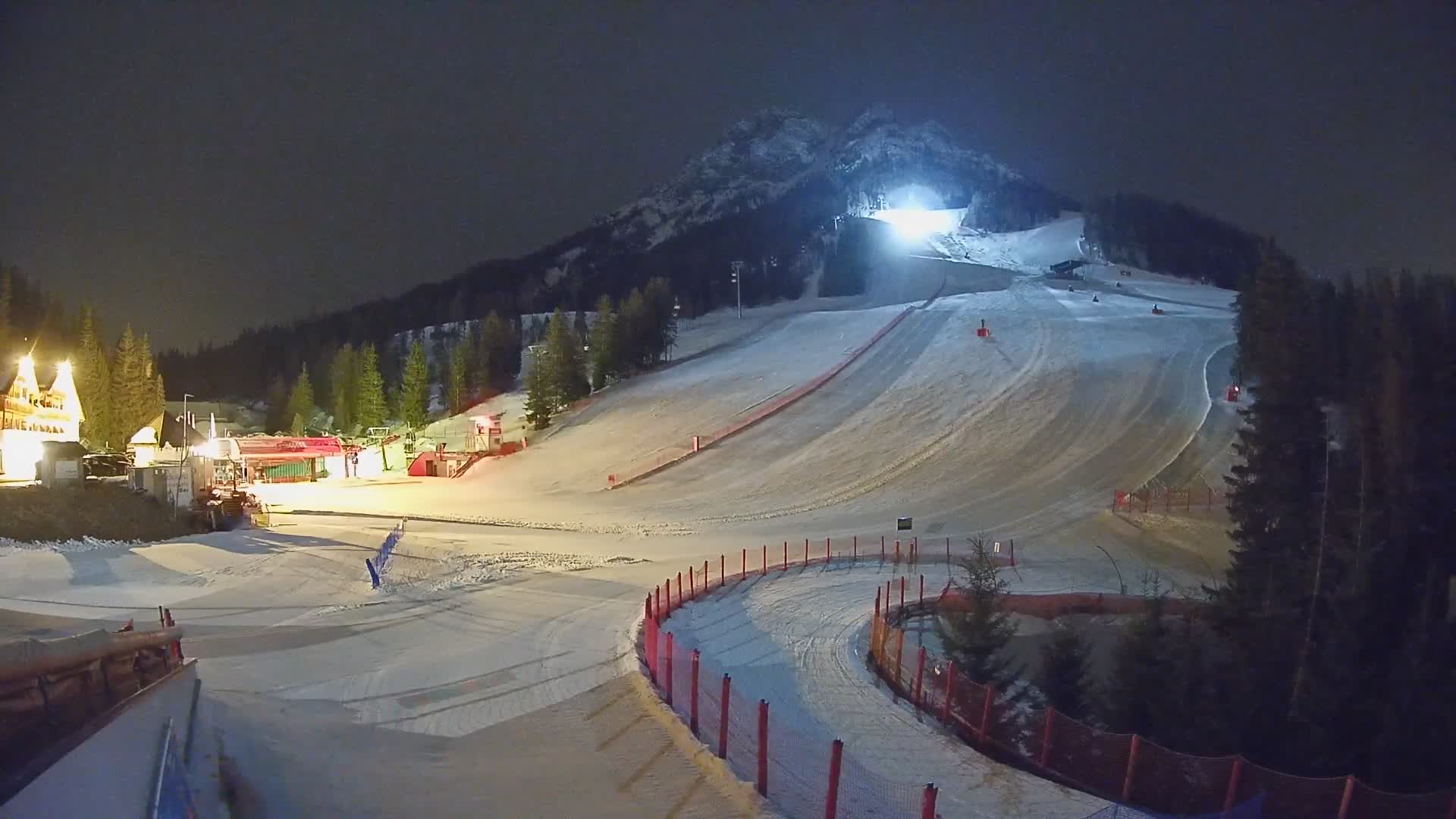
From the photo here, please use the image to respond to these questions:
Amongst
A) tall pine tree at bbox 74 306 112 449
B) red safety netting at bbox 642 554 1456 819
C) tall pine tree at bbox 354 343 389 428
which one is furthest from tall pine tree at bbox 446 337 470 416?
red safety netting at bbox 642 554 1456 819

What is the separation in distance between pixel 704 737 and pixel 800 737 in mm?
2003

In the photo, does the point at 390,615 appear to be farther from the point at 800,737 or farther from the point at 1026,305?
the point at 1026,305

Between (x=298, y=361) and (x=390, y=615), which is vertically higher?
(x=298, y=361)

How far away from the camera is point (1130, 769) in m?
9.76

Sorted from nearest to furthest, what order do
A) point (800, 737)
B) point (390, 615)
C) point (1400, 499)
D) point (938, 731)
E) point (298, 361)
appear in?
point (800, 737), point (938, 731), point (390, 615), point (1400, 499), point (298, 361)

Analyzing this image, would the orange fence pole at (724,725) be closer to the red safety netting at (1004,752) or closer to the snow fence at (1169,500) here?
the red safety netting at (1004,752)

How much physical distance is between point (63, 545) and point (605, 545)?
13.8 m

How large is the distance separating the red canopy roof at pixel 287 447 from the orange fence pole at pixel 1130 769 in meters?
55.6

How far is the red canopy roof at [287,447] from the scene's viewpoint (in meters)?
56.6

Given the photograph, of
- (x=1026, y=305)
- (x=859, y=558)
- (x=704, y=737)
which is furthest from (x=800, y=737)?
(x=1026, y=305)

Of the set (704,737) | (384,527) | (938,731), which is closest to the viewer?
(704,737)

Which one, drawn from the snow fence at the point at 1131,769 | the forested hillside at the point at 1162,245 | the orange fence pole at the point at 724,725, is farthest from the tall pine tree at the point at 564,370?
the forested hillside at the point at 1162,245

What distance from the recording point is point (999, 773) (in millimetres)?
10188

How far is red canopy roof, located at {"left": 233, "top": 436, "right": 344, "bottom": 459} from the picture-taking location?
56.6 meters
